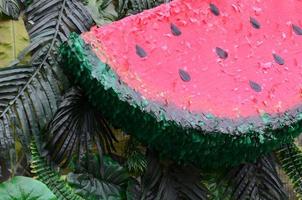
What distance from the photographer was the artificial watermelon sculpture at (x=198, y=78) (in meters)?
1.29

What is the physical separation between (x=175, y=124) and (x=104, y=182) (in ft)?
0.90

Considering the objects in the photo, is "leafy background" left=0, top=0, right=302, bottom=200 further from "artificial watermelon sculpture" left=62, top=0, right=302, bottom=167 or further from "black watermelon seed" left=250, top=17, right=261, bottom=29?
"black watermelon seed" left=250, top=17, right=261, bottom=29

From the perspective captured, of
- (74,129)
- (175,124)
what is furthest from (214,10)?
(74,129)

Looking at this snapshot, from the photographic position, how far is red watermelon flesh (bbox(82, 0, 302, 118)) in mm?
1352

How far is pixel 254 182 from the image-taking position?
1.60m

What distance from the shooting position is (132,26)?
139cm

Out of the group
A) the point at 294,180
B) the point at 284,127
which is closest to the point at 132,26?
the point at 284,127

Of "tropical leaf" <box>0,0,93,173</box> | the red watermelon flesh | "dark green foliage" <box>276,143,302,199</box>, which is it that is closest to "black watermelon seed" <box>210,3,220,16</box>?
the red watermelon flesh

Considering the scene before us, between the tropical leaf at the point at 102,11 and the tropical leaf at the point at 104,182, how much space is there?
344 millimetres

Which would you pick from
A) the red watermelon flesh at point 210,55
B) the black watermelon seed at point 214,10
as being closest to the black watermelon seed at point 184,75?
the red watermelon flesh at point 210,55

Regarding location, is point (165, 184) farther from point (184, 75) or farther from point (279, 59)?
point (279, 59)

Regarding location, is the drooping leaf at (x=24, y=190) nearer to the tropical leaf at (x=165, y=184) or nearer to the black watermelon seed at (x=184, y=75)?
the tropical leaf at (x=165, y=184)

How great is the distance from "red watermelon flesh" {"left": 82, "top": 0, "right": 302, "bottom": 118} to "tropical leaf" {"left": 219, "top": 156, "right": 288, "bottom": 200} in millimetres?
227

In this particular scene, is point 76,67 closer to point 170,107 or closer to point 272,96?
point 170,107
